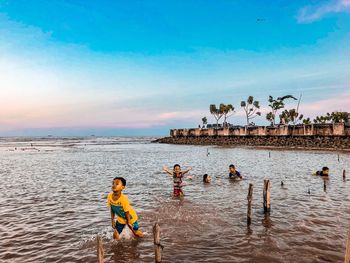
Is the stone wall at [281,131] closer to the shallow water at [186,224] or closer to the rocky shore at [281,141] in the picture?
the rocky shore at [281,141]

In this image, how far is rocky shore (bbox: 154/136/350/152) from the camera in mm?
58737

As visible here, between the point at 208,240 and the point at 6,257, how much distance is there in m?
6.74

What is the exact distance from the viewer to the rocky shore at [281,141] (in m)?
58.7

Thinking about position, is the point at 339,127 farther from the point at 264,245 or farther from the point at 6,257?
the point at 6,257

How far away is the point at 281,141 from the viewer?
70875 mm

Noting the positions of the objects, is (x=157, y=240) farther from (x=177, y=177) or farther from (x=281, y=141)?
(x=281, y=141)

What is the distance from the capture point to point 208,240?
10289 millimetres

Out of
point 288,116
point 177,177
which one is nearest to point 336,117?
point 288,116

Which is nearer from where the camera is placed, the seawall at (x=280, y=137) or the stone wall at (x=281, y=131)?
the seawall at (x=280, y=137)

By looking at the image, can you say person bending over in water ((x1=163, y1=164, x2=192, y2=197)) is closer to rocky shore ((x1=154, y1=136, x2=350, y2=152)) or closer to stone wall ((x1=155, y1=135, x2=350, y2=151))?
rocky shore ((x1=154, y1=136, x2=350, y2=152))

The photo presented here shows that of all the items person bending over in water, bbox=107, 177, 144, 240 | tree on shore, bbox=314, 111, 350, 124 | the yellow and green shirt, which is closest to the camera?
person bending over in water, bbox=107, 177, 144, 240

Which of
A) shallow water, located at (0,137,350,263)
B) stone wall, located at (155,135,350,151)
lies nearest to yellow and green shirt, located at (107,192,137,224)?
shallow water, located at (0,137,350,263)

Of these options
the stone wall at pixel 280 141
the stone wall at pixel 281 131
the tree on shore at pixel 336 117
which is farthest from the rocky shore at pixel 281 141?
the tree on shore at pixel 336 117

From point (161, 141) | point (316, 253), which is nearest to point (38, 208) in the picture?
point (316, 253)
